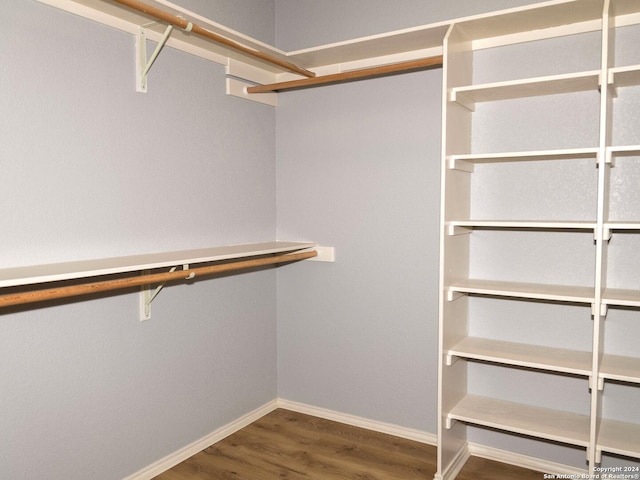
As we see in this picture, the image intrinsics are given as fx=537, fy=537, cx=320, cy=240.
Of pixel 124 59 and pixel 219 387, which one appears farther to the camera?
pixel 219 387

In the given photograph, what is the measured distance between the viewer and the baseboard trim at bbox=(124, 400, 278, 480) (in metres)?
2.60

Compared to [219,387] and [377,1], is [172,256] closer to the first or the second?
[219,387]

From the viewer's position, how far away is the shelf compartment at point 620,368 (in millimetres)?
2141

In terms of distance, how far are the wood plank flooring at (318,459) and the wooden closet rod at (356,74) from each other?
1.98 m

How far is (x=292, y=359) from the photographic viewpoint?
344cm

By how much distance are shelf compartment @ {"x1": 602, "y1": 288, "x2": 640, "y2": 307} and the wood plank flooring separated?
1006 millimetres

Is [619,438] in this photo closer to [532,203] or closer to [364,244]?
[532,203]

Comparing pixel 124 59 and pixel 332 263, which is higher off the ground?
pixel 124 59

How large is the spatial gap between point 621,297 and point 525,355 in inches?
19.6

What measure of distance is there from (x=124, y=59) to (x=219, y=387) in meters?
1.77

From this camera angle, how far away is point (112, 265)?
205cm

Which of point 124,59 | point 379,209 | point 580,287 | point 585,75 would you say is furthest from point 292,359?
point 585,75

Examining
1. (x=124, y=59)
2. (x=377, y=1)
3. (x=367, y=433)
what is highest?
(x=377, y=1)

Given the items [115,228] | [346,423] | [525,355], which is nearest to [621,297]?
[525,355]
